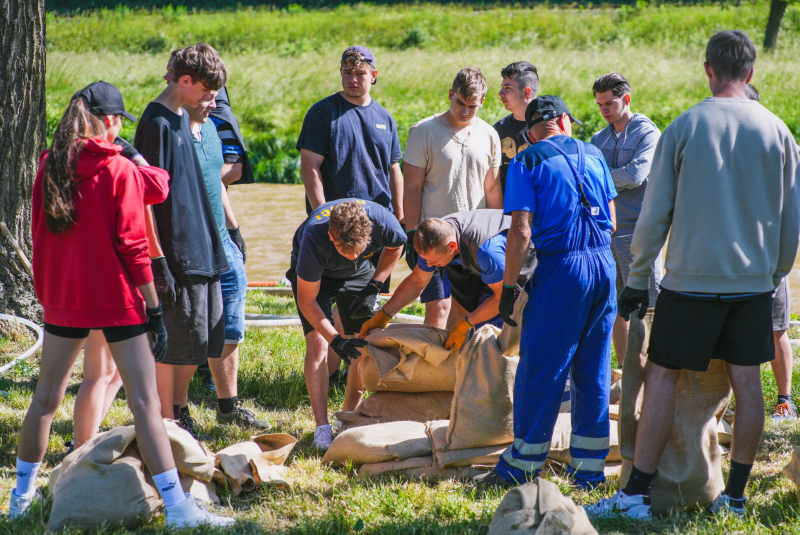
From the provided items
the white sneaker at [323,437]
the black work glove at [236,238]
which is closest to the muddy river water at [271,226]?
the black work glove at [236,238]

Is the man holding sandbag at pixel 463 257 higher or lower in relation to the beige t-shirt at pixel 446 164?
lower

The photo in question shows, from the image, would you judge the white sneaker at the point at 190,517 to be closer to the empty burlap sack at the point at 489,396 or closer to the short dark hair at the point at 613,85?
the empty burlap sack at the point at 489,396

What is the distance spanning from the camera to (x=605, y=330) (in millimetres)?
3199

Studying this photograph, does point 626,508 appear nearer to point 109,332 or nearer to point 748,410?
point 748,410

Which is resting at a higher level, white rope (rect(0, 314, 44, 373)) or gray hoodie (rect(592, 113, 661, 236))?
gray hoodie (rect(592, 113, 661, 236))

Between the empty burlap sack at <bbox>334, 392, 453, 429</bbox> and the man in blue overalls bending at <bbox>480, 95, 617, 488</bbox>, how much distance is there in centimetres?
72

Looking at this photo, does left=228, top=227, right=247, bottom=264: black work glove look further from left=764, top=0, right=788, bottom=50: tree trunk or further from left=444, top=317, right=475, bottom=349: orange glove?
left=764, top=0, right=788, bottom=50: tree trunk

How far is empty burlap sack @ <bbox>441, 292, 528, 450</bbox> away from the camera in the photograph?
10.8ft

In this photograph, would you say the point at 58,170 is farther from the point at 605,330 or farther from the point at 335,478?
the point at 605,330

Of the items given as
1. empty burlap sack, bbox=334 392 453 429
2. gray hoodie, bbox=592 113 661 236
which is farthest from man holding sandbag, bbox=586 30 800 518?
gray hoodie, bbox=592 113 661 236

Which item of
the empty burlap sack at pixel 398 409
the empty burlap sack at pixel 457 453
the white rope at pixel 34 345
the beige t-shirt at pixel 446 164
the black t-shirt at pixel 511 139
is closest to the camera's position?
the empty burlap sack at pixel 457 453

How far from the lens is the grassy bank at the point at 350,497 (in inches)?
105

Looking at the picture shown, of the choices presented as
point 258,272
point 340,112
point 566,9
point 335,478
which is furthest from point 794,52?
point 335,478

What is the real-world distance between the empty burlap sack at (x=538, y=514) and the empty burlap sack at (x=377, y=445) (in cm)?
86
